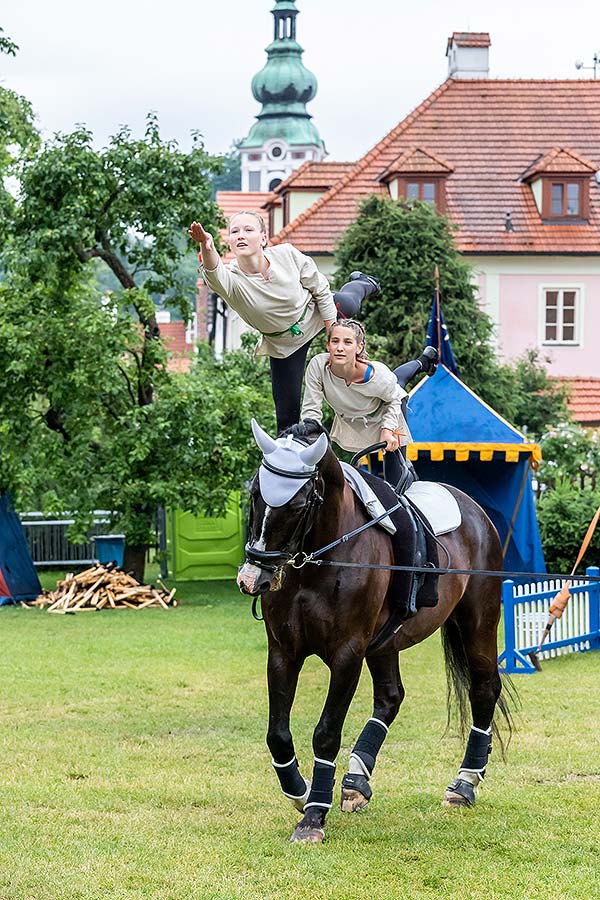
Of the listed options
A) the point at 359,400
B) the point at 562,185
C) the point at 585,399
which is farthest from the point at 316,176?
the point at 359,400

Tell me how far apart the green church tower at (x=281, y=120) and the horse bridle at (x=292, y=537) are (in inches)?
3369

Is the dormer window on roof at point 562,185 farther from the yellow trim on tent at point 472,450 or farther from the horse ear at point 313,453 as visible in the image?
the horse ear at point 313,453

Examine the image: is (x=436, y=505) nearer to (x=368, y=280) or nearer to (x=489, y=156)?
(x=368, y=280)

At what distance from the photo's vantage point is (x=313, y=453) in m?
6.01

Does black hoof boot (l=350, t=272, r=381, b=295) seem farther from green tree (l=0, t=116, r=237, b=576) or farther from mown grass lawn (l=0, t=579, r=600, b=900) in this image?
green tree (l=0, t=116, r=237, b=576)

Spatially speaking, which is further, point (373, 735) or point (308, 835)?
point (373, 735)

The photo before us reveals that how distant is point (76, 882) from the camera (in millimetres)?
5715

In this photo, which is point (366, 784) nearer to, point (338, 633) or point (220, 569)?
point (338, 633)

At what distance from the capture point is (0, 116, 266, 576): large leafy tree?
18703mm

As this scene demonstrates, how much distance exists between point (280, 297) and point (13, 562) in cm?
1483

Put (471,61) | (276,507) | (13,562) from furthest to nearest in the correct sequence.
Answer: (471,61), (13,562), (276,507)

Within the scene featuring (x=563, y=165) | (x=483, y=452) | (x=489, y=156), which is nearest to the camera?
(x=483, y=452)

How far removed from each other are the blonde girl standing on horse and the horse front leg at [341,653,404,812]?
175 cm

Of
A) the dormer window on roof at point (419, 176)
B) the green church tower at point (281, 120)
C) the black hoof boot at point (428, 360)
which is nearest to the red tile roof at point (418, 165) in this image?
the dormer window on roof at point (419, 176)
